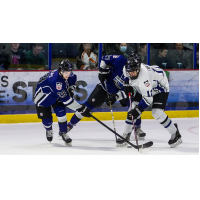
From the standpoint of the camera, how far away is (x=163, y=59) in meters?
6.67

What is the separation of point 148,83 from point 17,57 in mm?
3197

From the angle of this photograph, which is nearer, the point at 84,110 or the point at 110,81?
the point at 84,110

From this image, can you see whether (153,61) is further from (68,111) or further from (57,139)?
(57,139)

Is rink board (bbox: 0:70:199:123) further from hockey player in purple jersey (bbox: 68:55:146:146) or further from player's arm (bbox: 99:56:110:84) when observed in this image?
player's arm (bbox: 99:56:110:84)

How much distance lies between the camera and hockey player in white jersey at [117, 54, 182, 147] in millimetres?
3459

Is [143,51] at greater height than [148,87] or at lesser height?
greater

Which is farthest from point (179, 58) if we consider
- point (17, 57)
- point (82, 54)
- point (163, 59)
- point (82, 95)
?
point (17, 57)

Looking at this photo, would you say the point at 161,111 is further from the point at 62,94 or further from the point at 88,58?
the point at 88,58

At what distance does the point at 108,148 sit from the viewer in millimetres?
3916

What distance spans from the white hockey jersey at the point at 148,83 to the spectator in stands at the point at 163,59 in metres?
2.98

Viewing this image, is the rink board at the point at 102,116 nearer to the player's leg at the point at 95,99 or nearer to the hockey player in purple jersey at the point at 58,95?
the player's leg at the point at 95,99

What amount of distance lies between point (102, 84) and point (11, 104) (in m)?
2.08
